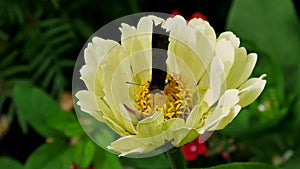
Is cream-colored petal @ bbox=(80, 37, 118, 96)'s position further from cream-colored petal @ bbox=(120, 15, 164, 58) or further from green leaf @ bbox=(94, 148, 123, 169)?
green leaf @ bbox=(94, 148, 123, 169)

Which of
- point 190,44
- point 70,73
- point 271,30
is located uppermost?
point 190,44

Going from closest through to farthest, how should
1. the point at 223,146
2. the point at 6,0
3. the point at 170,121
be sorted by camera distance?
the point at 170,121, the point at 223,146, the point at 6,0

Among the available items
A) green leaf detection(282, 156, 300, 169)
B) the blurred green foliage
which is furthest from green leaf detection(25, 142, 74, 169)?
green leaf detection(282, 156, 300, 169)

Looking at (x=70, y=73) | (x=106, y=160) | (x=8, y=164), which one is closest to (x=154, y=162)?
(x=106, y=160)

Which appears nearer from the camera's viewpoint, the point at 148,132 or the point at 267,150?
the point at 148,132

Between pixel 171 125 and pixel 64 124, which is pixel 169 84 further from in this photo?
pixel 64 124

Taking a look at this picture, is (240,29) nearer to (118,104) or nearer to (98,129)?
(98,129)

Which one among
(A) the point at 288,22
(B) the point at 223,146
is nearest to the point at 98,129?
(B) the point at 223,146

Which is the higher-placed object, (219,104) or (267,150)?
(219,104)
